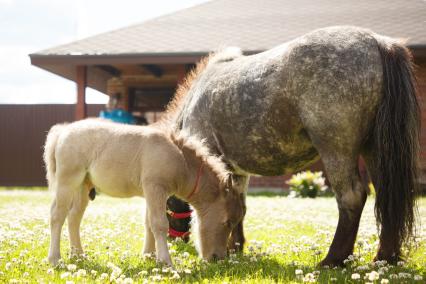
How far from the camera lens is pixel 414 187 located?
16.8ft

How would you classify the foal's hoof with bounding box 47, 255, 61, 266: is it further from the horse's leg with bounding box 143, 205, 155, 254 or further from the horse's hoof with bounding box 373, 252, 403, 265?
the horse's hoof with bounding box 373, 252, 403, 265

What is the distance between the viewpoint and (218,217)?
17.9 ft

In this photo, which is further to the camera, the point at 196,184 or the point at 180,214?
the point at 180,214

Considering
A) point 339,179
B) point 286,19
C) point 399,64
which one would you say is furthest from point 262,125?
point 286,19

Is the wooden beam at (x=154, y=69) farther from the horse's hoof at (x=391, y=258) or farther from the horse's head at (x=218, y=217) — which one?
the horse's hoof at (x=391, y=258)

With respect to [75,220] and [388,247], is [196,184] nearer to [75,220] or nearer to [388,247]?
[75,220]

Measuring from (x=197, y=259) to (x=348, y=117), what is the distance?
2.10 m

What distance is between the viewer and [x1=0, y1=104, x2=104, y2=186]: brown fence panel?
2373 cm

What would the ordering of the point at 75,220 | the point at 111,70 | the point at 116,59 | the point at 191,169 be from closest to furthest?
1. the point at 191,169
2. the point at 75,220
3. the point at 116,59
4. the point at 111,70

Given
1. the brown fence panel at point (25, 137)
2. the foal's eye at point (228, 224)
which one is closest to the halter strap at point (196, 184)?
the foal's eye at point (228, 224)

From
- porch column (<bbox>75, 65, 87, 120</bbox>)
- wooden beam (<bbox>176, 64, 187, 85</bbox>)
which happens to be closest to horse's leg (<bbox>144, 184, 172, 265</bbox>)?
wooden beam (<bbox>176, 64, 187, 85</bbox>)

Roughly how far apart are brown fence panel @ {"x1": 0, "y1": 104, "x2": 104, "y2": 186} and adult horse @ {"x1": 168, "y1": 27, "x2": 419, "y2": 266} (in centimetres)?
1902

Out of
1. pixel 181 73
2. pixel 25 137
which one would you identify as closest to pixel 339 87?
pixel 181 73

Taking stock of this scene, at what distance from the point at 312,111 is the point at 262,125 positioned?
2.07 ft
